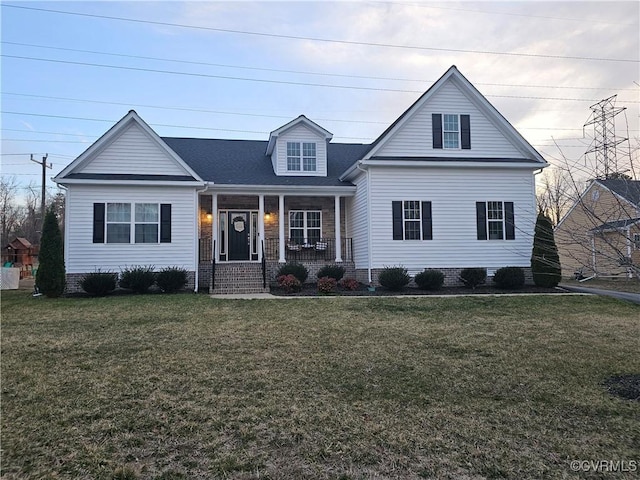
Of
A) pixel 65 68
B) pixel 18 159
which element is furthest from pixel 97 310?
pixel 18 159

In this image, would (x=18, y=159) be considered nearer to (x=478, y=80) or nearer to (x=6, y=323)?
(x=6, y=323)

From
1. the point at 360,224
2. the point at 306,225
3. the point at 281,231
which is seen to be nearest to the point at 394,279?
the point at 360,224

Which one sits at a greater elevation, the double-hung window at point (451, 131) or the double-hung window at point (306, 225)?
the double-hung window at point (451, 131)

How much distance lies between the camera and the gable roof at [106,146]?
44.6 feet

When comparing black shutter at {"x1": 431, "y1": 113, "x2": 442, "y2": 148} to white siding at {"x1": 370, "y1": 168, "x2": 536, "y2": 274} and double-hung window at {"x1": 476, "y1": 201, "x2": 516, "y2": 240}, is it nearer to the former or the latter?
white siding at {"x1": 370, "y1": 168, "x2": 536, "y2": 274}

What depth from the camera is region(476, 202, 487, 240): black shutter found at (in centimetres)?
1512

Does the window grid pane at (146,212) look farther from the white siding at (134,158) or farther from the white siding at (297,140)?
the white siding at (297,140)

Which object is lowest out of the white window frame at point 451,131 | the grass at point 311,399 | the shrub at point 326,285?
the grass at point 311,399

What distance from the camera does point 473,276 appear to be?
561 inches

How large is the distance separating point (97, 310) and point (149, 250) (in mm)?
4664

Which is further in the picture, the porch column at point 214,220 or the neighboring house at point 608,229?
the porch column at point 214,220

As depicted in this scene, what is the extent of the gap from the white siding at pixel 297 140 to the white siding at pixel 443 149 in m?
3.16
